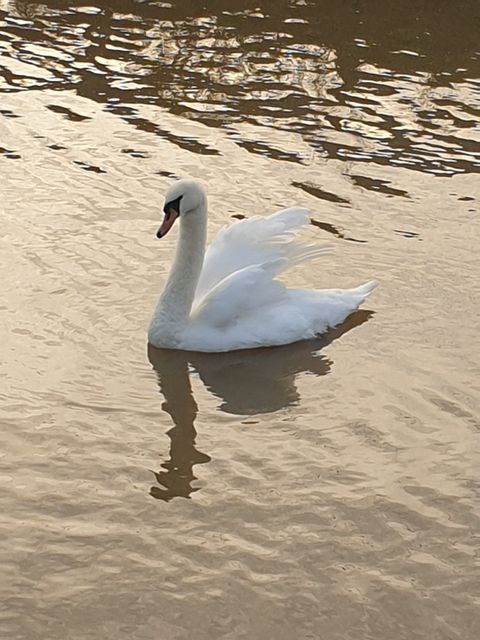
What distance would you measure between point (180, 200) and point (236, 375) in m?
0.95

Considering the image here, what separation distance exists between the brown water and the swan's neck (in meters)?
0.17

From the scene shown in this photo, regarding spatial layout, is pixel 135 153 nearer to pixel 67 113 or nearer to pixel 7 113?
pixel 67 113

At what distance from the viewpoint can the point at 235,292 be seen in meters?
6.53

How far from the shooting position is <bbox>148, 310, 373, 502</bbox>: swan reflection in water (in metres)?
5.86

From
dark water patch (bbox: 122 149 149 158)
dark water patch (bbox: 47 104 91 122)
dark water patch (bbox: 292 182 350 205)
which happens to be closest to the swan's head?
dark water patch (bbox: 292 182 350 205)

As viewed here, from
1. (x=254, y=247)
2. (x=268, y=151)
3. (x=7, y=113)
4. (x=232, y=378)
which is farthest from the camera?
(x=7, y=113)

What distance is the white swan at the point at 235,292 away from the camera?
21.5 ft

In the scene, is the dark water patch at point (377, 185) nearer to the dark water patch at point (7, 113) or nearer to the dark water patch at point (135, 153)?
the dark water patch at point (135, 153)

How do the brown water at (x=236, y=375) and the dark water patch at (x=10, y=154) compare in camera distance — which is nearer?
the brown water at (x=236, y=375)

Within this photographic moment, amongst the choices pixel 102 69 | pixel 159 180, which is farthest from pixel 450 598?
pixel 102 69

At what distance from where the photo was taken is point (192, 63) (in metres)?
11.6

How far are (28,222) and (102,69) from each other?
3.63 m

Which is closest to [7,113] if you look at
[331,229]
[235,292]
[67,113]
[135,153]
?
[67,113]

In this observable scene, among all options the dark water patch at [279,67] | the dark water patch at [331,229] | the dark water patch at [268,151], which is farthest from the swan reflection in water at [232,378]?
the dark water patch at [279,67]
